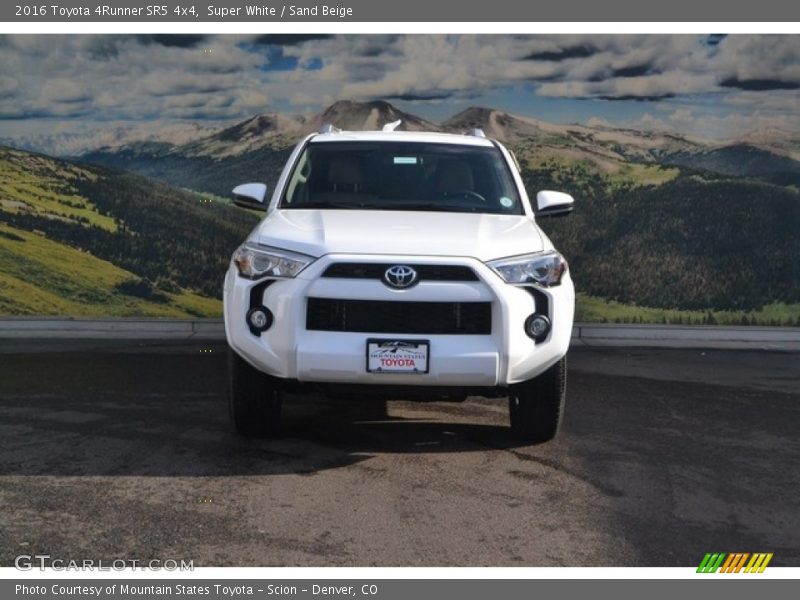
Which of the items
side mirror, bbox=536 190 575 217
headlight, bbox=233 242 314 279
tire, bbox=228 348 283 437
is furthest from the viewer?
side mirror, bbox=536 190 575 217

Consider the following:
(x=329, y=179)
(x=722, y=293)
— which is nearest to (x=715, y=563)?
(x=329, y=179)

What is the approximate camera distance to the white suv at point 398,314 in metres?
6.66

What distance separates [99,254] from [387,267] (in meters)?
Result: 6.96

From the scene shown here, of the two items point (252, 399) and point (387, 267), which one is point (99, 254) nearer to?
point (252, 399)

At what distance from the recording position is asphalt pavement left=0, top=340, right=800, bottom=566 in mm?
5449

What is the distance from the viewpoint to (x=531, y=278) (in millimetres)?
6859

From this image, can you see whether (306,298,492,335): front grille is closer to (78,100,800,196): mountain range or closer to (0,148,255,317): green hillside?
(0,148,255,317): green hillside

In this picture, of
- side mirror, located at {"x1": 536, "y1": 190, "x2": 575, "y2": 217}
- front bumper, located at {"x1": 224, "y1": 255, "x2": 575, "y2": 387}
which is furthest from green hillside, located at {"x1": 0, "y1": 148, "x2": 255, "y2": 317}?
front bumper, located at {"x1": 224, "y1": 255, "x2": 575, "y2": 387}

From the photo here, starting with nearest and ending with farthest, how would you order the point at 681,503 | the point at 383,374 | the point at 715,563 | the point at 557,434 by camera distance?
1. the point at 715,563
2. the point at 681,503
3. the point at 383,374
4. the point at 557,434

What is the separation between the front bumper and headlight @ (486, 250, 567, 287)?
6 centimetres

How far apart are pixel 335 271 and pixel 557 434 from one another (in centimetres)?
198

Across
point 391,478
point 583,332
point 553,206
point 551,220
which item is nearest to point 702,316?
point 583,332

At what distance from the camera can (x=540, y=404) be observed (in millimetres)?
7285

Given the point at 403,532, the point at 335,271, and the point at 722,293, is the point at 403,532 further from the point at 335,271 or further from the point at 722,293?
the point at 722,293
